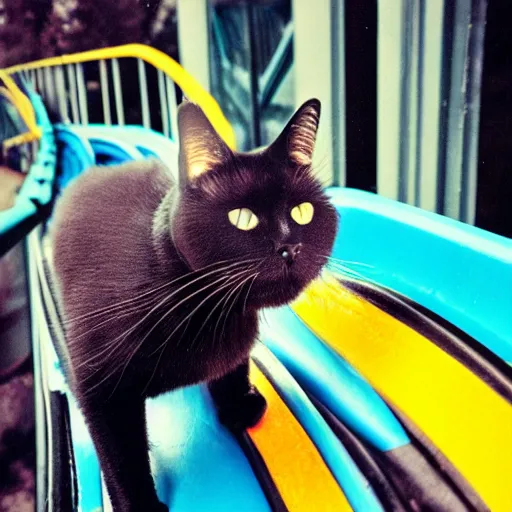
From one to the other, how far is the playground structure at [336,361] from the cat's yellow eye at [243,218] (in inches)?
6.1

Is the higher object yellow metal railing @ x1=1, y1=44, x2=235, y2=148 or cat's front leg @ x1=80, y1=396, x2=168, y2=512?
yellow metal railing @ x1=1, y1=44, x2=235, y2=148

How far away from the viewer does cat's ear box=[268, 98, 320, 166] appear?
0.78 meters

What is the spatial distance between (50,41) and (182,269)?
1.35 feet

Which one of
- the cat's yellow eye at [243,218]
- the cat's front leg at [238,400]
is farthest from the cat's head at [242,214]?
the cat's front leg at [238,400]

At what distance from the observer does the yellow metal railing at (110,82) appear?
816 millimetres

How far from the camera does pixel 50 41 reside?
810 millimetres

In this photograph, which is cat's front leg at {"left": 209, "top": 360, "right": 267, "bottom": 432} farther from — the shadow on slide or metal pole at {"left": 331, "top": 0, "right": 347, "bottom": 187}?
metal pole at {"left": 331, "top": 0, "right": 347, "bottom": 187}

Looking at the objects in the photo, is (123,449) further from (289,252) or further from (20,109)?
(20,109)

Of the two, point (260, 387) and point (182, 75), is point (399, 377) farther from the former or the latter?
point (182, 75)

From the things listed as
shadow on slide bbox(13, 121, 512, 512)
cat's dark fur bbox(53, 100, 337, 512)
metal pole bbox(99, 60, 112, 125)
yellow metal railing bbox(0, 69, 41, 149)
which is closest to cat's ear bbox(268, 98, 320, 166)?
cat's dark fur bbox(53, 100, 337, 512)

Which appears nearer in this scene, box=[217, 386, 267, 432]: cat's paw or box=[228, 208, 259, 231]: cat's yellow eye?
box=[228, 208, 259, 231]: cat's yellow eye

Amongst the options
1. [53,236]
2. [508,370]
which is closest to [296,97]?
[53,236]

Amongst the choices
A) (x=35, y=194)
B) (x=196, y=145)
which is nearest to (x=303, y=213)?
(x=196, y=145)

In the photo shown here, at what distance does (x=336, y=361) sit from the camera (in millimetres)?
→ 912
